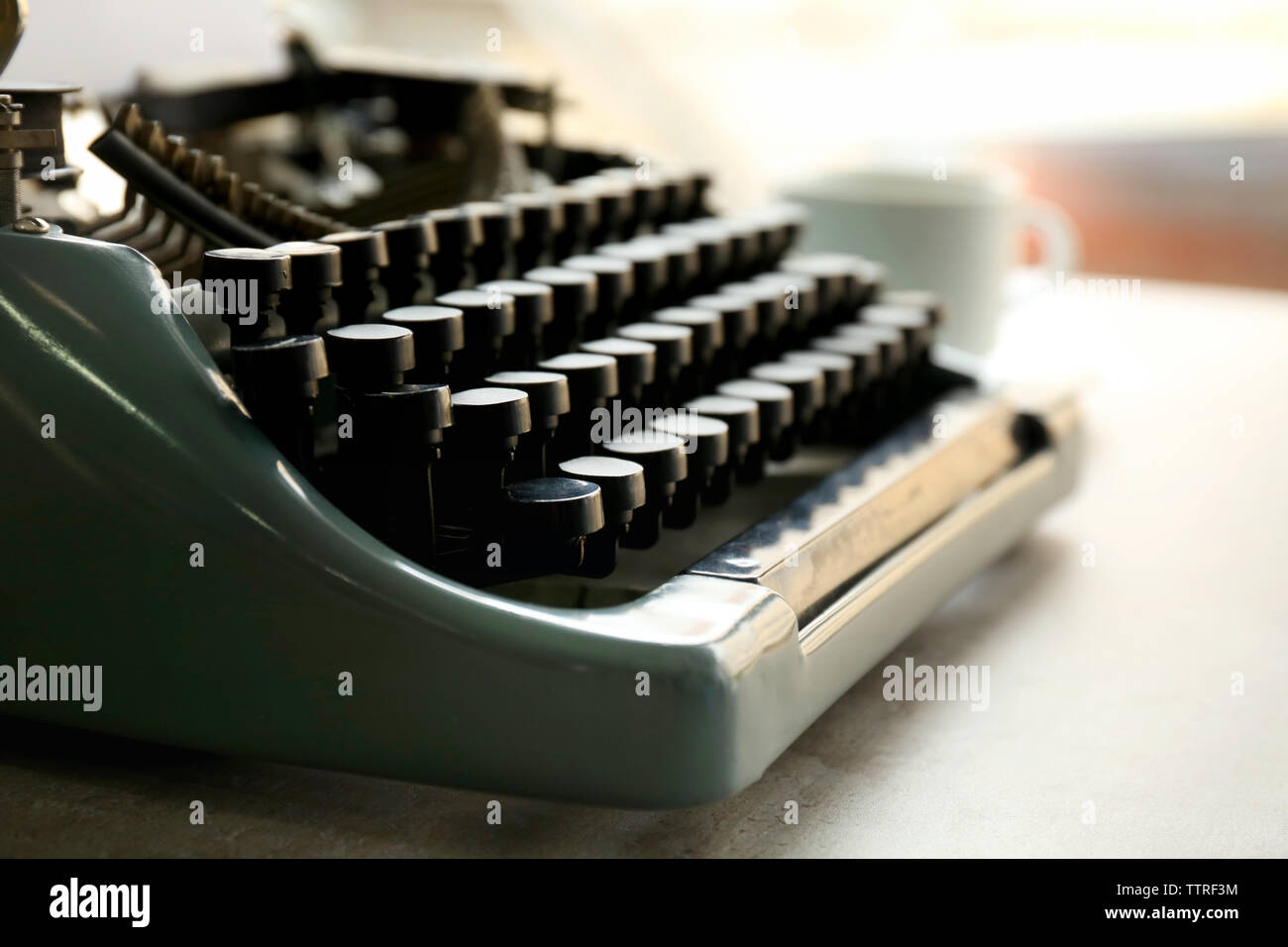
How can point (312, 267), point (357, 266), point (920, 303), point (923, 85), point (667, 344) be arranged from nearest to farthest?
point (312, 267)
point (357, 266)
point (667, 344)
point (920, 303)
point (923, 85)

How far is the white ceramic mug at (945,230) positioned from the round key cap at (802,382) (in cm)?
60

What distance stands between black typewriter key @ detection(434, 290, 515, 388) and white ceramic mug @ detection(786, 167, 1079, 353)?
0.86 m

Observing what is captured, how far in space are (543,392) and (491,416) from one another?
0.07 meters

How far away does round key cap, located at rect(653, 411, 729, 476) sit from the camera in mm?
956

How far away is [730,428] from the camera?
1028mm

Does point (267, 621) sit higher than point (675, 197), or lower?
lower

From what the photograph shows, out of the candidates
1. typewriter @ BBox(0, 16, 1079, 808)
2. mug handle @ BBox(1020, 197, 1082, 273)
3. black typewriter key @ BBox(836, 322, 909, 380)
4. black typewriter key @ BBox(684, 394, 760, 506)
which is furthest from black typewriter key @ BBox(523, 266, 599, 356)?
mug handle @ BBox(1020, 197, 1082, 273)

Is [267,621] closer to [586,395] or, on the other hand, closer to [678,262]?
[586,395]

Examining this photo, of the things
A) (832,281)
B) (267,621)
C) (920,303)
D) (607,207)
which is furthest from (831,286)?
(267,621)

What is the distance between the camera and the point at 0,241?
781mm

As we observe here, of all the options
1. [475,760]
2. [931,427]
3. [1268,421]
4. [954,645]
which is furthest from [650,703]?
[1268,421]

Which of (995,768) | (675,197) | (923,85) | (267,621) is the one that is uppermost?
(923,85)

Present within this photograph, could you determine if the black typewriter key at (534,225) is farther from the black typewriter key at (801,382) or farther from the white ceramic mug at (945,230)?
the white ceramic mug at (945,230)

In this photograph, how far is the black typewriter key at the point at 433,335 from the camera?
35.4 inches
